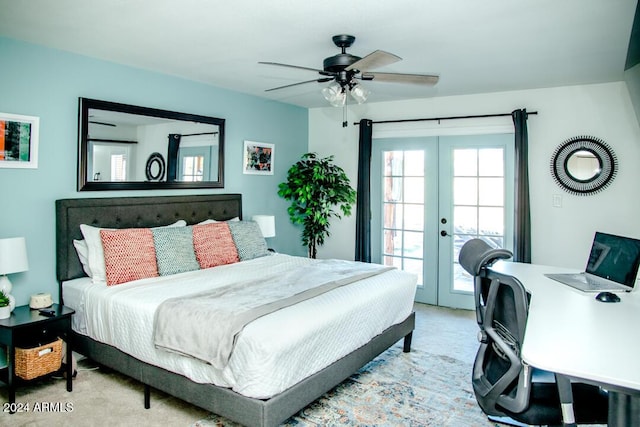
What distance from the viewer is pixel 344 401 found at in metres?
2.87

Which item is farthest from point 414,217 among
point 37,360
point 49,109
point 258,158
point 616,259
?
point 37,360

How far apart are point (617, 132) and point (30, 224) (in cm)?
520

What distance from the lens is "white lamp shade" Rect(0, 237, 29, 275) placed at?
283cm

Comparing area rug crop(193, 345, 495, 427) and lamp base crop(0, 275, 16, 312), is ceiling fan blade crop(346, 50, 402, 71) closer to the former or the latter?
area rug crop(193, 345, 495, 427)

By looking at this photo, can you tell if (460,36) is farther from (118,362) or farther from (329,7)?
(118,362)

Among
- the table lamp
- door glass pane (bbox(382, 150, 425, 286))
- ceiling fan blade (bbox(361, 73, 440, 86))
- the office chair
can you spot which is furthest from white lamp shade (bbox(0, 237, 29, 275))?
door glass pane (bbox(382, 150, 425, 286))

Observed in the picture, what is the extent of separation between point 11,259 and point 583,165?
499cm

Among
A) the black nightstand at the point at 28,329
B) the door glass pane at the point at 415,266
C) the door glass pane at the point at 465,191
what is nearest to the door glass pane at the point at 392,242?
the door glass pane at the point at 415,266

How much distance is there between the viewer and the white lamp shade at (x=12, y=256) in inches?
111

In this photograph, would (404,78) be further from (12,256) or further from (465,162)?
(12,256)

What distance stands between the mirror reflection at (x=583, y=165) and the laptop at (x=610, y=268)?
1.93m

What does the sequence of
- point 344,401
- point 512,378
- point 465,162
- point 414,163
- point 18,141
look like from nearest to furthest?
point 512,378 → point 344,401 → point 18,141 → point 465,162 → point 414,163

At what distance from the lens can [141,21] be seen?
9.20ft

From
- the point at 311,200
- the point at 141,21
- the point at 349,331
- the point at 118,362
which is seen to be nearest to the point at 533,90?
the point at 311,200
